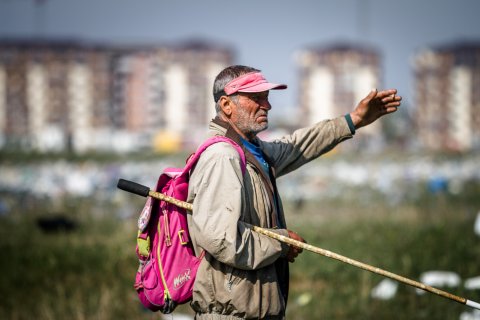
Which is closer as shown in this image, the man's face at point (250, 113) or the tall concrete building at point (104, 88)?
the man's face at point (250, 113)

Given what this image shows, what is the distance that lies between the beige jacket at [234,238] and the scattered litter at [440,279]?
4095 mm

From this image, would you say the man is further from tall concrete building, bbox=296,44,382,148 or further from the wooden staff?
tall concrete building, bbox=296,44,382,148

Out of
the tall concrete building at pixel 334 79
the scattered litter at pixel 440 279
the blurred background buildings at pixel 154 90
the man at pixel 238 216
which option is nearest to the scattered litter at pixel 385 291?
the scattered litter at pixel 440 279

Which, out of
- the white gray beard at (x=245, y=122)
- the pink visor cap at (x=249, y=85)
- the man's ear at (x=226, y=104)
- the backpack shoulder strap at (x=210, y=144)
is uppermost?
the pink visor cap at (x=249, y=85)

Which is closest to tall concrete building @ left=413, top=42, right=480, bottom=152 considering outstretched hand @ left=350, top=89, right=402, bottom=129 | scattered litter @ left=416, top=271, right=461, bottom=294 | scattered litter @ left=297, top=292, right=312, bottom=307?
scattered litter @ left=416, top=271, right=461, bottom=294

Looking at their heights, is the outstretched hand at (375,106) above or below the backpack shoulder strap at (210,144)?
above

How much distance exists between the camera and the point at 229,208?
10.6 ft

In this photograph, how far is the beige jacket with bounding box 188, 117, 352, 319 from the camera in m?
3.23

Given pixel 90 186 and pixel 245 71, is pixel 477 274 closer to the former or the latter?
pixel 245 71

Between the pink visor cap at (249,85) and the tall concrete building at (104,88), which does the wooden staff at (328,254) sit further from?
the tall concrete building at (104,88)

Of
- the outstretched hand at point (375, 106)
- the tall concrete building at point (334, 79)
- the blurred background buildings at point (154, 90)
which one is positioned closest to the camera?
the outstretched hand at point (375, 106)

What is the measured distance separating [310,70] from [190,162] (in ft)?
241

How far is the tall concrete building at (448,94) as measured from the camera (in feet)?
221

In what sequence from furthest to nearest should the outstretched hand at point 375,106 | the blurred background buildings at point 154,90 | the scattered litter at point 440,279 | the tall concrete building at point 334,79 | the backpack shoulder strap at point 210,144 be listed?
the tall concrete building at point 334,79
the blurred background buildings at point 154,90
the scattered litter at point 440,279
the outstretched hand at point 375,106
the backpack shoulder strap at point 210,144
